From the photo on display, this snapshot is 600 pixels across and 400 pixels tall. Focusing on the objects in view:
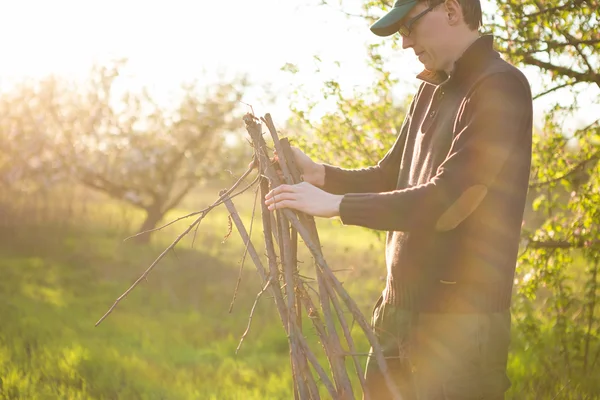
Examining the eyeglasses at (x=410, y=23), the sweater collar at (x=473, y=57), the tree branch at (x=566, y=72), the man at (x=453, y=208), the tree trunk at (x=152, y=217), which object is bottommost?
the tree trunk at (x=152, y=217)

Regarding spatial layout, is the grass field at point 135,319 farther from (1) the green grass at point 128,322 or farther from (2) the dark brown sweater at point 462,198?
(2) the dark brown sweater at point 462,198

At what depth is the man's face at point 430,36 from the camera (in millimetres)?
2738

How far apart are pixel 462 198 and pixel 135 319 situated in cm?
767

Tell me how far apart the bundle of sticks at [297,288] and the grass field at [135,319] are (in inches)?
17.9

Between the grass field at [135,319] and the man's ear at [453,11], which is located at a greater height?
the man's ear at [453,11]

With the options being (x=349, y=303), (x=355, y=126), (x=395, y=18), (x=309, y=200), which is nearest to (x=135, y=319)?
→ (x=355, y=126)

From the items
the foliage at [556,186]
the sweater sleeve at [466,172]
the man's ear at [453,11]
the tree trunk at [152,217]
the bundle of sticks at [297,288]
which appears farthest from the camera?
the tree trunk at [152,217]

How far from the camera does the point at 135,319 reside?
9.61 m

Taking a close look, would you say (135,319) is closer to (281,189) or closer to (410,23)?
(281,189)

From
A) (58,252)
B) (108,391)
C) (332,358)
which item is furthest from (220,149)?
(332,358)

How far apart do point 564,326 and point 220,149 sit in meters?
12.9

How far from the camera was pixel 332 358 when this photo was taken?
2.90 meters

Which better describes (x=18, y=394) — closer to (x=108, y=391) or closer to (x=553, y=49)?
(x=108, y=391)

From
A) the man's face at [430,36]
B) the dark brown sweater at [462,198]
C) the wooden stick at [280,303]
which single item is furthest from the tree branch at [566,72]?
the wooden stick at [280,303]
